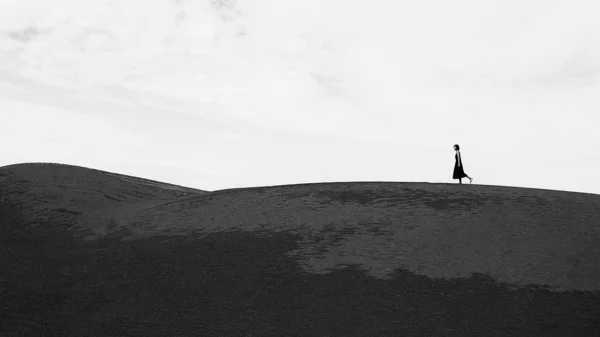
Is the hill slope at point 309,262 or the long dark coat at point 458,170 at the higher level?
the long dark coat at point 458,170

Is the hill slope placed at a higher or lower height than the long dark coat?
lower

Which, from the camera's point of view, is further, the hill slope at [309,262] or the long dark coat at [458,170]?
the long dark coat at [458,170]

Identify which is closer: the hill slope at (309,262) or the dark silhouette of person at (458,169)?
the hill slope at (309,262)

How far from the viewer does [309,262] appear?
465 inches

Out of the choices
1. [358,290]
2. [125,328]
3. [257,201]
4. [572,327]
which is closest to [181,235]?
[257,201]

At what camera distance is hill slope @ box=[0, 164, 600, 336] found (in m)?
9.87

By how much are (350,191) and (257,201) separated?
2773 mm

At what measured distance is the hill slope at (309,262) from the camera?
32.4ft

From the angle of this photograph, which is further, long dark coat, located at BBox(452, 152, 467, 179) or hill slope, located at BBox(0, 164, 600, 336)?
long dark coat, located at BBox(452, 152, 467, 179)

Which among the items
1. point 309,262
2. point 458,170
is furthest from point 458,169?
point 309,262

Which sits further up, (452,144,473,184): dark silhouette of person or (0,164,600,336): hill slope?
(452,144,473,184): dark silhouette of person

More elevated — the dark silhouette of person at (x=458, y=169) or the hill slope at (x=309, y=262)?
the dark silhouette of person at (x=458, y=169)

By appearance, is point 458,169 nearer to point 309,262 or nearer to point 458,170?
point 458,170

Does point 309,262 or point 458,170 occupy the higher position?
point 458,170
